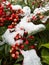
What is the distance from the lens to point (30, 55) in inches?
79.3

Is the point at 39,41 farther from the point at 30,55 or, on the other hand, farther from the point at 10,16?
the point at 10,16

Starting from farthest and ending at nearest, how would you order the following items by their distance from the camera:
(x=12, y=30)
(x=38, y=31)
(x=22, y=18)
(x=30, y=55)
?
(x=22, y=18) < (x=12, y=30) < (x=38, y=31) < (x=30, y=55)

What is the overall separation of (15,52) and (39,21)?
1.56ft

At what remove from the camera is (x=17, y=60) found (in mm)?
2016

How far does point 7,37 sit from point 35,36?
259 mm

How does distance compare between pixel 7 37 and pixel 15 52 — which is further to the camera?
pixel 7 37

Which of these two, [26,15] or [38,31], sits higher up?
[38,31]

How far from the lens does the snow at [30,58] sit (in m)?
1.96

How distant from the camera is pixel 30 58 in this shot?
1.98 metres

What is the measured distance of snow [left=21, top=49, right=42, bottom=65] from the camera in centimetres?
196

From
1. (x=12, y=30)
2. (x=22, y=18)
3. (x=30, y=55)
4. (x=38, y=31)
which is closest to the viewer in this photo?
(x=30, y=55)

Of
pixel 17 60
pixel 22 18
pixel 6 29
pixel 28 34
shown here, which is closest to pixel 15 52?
pixel 17 60

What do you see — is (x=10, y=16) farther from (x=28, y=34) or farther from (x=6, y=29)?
(x=28, y=34)

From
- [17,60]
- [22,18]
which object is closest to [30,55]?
[17,60]
